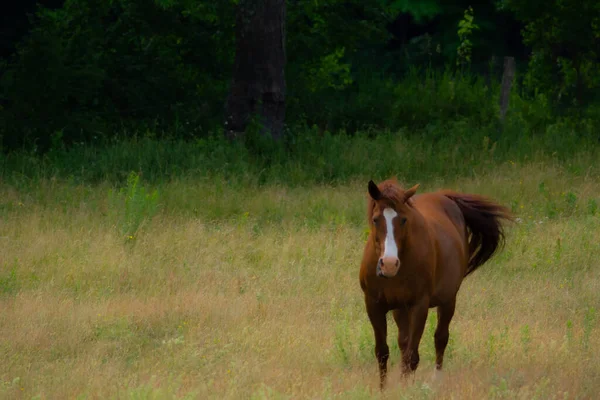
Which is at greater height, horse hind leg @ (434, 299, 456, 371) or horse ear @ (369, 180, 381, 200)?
horse ear @ (369, 180, 381, 200)

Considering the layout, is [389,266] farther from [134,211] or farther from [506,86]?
[506,86]

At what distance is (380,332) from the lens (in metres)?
6.73

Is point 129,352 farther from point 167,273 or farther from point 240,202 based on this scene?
point 240,202

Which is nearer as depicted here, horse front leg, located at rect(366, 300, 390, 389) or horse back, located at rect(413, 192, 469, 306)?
horse front leg, located at rect(366, 300, 390, 389)

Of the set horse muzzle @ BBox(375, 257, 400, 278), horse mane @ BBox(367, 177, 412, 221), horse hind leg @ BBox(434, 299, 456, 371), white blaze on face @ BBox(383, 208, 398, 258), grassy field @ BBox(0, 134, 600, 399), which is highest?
horse mane @ BBox(367, 177, 412, 221)

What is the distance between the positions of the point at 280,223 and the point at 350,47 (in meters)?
9.95

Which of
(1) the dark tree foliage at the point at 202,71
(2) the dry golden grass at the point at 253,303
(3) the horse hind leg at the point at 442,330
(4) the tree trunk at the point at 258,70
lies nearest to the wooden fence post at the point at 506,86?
(1) the dark tree foliage at the point at 202,71

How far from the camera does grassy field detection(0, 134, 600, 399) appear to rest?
6.99 metres

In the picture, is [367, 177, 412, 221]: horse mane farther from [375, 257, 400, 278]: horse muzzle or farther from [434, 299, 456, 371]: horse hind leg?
[434, 299, 456, 371]: horse hind leg

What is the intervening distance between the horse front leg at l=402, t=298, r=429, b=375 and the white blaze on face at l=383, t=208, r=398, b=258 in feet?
1.97

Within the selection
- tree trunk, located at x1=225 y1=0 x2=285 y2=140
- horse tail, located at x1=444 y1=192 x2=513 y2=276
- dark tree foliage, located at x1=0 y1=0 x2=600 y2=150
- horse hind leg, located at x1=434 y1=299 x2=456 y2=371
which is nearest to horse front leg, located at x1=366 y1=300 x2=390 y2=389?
horse hind leg, located at x1=434 y1=299 x2=456 y2=371

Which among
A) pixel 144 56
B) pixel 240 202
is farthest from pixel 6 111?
pixel 240 202

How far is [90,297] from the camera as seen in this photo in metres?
9.18

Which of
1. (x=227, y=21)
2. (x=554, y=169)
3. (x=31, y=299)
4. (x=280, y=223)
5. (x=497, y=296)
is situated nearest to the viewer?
(x=31, y=299)
